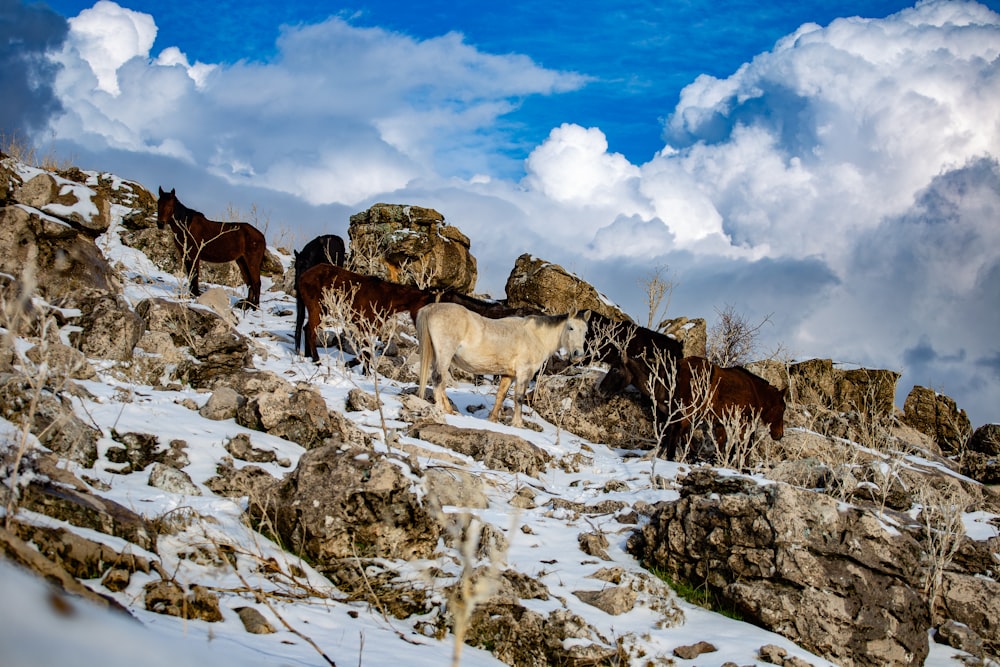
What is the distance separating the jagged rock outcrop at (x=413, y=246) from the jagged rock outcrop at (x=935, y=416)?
41.1ft

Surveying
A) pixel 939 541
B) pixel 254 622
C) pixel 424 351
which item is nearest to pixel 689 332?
pixel 424 351

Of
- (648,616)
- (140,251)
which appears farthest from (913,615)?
(140,251)

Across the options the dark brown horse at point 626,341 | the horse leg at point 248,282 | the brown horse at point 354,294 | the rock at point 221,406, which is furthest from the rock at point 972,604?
the horse leg at point 248,282

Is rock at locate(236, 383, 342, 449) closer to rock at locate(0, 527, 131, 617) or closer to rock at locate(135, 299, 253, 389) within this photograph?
rock at locate(135, 299, 253, 389)

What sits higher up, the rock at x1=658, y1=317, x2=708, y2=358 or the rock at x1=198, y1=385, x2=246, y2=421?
the rock at x1=658, y1=317, x2=708, y2=358

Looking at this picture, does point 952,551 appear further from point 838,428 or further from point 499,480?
point 838,428

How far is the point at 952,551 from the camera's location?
7758 mm

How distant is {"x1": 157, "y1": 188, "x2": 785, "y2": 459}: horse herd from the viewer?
509 inches

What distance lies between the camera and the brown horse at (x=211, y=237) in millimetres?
18281

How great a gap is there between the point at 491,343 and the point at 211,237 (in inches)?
352

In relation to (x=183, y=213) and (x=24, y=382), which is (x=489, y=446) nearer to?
(x=24, y=382)

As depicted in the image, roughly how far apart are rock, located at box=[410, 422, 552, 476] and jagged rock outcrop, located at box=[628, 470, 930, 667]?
2.92 meters

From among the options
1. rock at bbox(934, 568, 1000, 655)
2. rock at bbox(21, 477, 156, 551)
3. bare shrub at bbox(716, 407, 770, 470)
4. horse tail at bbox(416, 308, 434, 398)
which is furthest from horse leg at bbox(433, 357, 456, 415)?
rock at bbox(21, 477, 156, 551)

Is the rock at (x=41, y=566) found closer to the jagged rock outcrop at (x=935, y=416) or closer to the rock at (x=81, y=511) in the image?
the rock at (x=81, y=511)
